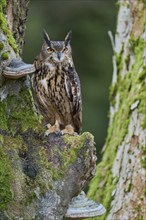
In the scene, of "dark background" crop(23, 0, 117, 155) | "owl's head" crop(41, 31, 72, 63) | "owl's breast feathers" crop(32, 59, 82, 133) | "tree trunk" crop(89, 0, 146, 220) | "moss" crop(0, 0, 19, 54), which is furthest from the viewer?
"dark background" crop(23, 0, 117, 155)

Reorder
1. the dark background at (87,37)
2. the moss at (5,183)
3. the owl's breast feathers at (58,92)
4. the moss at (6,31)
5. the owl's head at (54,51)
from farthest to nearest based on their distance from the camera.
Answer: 1. the dark background at (87,37)
2. the owl's head at (54,51)
3. the owl's breast feathers at (58,92)
4. the moss at (6,31)
5. the moss at (5,183)

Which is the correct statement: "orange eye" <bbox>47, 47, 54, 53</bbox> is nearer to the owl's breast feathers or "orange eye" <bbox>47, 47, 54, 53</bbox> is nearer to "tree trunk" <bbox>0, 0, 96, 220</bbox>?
the owl's breast feathers

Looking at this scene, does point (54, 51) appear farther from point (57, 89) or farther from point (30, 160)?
point (30, 160)

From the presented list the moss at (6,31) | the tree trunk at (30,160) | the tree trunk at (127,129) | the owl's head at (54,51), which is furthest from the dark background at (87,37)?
the tree trunk at (30,160)

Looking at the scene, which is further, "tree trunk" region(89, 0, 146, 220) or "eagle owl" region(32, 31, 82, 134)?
"tree trunk" region(89, 0, 146, 220)

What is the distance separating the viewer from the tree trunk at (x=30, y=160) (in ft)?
14.9

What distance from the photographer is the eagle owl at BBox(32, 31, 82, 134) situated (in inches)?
225

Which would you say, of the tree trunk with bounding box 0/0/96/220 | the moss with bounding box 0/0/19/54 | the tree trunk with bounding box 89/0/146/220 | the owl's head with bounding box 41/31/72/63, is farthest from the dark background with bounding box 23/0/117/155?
the tree trunk with bounding box 0/0/96/220

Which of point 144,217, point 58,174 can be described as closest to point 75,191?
point 58,174

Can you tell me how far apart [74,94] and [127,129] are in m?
0.63

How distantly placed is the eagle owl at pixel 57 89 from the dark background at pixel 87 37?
6404 mm

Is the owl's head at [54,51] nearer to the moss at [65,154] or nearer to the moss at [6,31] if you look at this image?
the moss at [6,31]

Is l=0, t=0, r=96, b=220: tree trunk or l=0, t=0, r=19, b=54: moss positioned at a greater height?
l=0, t=0, r=19, b=54: moss

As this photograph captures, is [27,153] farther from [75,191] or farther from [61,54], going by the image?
[61,54]
